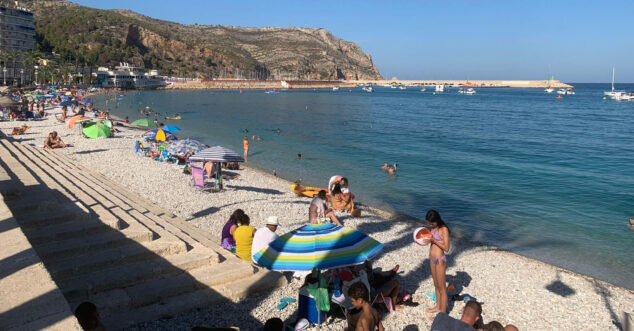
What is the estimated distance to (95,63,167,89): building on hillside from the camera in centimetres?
11900

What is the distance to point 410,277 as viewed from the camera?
901cm

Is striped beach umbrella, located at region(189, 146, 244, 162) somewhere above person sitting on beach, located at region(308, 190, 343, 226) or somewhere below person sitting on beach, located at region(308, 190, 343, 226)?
above

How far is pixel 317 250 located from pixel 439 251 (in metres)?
1.99

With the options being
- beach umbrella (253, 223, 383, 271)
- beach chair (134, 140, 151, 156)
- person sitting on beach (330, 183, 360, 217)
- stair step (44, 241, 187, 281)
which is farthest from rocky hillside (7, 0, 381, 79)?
beach umbrella (253, 223, 383, 271)

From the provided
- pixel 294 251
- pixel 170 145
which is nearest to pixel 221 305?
pixel 294 251

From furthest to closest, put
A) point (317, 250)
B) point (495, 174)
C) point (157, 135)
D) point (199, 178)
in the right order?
point (495, 174)
point (157, 135)
point (199, 178)
point (317, 250)

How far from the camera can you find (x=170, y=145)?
2147cm

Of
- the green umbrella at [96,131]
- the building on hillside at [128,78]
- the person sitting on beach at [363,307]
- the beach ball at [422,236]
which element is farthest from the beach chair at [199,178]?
the building on hillside at [128,78]

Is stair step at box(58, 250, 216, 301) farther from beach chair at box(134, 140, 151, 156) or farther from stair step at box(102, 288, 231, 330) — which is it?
beach chair at box(134, 140, 151, 156)

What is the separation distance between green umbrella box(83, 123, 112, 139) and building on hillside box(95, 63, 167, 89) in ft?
328

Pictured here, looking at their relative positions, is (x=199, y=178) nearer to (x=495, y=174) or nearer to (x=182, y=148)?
A: (x=182, y=148)

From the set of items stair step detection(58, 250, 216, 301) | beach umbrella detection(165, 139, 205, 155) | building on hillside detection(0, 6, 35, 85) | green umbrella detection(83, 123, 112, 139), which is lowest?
stair step detection(58, 250, 216, 301)

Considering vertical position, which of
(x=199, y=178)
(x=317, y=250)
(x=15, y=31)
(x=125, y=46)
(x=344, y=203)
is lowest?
(x=344, y=203)

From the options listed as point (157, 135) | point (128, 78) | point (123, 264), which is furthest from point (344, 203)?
point (128, 78)
